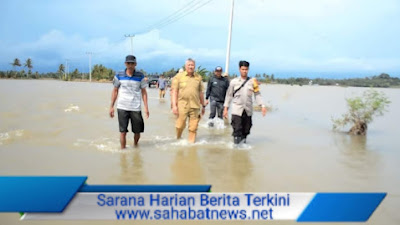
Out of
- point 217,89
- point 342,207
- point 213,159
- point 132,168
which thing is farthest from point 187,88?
point 342,207

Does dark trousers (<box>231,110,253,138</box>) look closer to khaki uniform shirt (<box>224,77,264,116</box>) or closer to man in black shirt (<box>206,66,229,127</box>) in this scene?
khaki uniform shirt (<box>224,77,264,116</box>)

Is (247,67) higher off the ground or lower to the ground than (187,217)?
higher

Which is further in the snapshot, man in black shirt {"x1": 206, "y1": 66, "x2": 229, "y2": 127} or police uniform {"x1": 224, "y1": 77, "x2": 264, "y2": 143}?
man in black shirt {"x1": 206, "y1": 66, "x2": 229, "y2": 127}

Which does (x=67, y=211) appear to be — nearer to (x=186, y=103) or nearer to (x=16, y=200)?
(x=16, y=200)

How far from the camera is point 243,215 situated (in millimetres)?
2795

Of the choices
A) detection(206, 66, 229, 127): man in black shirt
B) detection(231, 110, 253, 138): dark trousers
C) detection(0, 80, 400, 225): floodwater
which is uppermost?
detection(206, 66, 229, 127): man in black shirt

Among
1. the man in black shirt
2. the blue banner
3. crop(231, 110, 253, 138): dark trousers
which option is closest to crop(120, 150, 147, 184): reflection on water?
crop(231, 110, 253, 138): dark trousers

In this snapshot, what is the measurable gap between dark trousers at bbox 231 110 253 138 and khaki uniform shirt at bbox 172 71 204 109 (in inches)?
33.6

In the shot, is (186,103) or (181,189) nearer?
(181,189)

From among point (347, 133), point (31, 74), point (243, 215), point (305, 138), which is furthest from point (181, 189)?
point (31, 74)

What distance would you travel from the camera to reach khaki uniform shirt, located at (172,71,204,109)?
688cm

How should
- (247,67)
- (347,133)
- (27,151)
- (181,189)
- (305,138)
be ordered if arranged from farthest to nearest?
(347,133) → (305,138) → (247,67) → (27,151) → (181,189)

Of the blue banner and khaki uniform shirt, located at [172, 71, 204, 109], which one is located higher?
khaki uniform shirt, located at [172, 71, 204, 109]

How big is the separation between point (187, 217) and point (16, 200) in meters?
1.38
